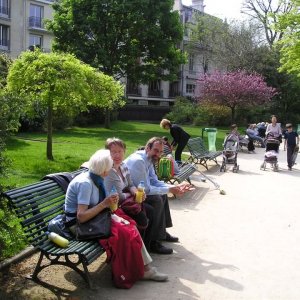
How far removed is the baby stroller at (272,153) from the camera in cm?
1376

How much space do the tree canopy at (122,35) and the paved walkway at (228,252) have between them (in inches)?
790

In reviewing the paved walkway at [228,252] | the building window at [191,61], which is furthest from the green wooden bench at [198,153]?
the building window at [191,61]

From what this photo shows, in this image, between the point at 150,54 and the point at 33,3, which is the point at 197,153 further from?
the point at 33,3

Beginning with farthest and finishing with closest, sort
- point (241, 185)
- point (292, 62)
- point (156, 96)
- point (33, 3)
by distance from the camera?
point (156, 96) → point (33, 3) → point (292, 62) → point (241, 185)

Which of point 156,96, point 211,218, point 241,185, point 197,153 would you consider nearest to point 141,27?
point 197,153

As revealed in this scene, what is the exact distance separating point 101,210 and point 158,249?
4.65 feet

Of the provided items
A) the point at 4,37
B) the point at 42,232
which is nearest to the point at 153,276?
the point at 42,232

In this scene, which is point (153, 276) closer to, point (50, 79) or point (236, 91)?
point (50, 79)

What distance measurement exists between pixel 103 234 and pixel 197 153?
8.74 metres

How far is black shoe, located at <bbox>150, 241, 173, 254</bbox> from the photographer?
5629 millimetres

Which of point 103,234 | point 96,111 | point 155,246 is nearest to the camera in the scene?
point 103,234

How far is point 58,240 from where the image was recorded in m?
4.34

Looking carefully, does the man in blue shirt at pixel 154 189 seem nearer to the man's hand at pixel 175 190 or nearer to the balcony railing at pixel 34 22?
the man's hand at pixel 175 190

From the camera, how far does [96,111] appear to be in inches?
1249
